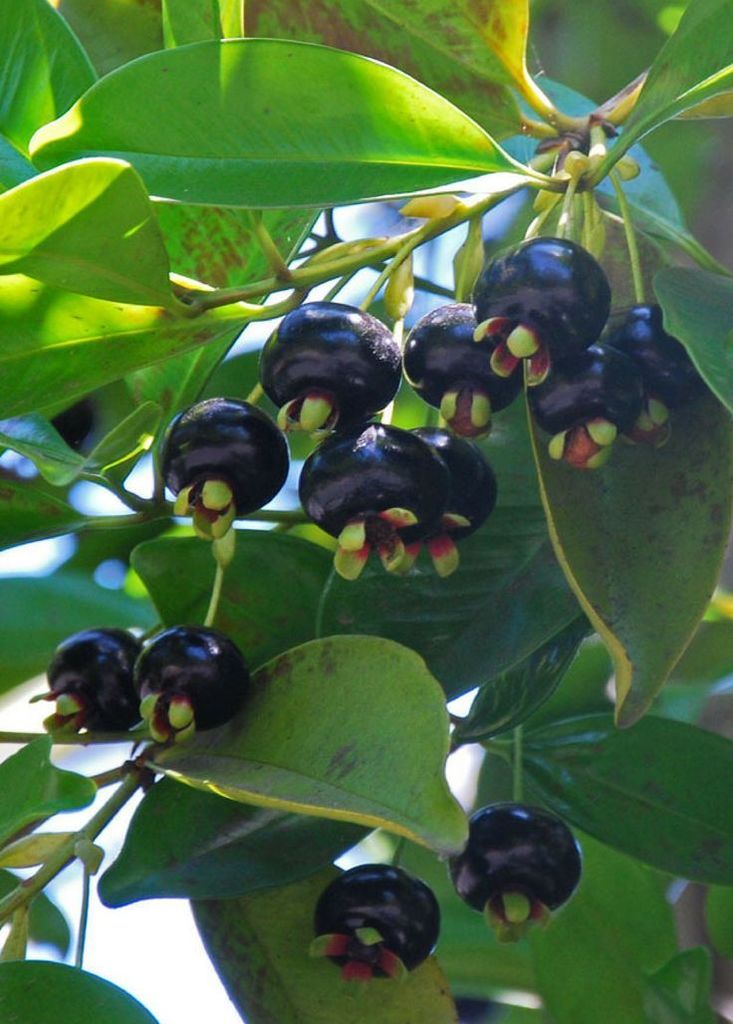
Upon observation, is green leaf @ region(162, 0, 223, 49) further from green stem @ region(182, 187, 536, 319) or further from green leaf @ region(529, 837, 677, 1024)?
green leaf @ region(529, 837, 677, 1024)

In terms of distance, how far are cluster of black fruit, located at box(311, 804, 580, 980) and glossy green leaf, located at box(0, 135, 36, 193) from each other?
0.47 metres

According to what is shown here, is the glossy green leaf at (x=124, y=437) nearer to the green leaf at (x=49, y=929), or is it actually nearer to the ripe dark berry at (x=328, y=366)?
the ripe dark berry at (x=328, y=366)

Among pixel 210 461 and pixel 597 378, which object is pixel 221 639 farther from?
pixel 597 378

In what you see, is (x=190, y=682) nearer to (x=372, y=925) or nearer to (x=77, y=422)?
(x=372, y=925)

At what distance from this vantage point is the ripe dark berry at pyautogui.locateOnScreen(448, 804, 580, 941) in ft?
3.29

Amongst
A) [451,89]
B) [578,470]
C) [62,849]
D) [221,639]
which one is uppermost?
[451,89]

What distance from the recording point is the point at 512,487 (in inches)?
41.1

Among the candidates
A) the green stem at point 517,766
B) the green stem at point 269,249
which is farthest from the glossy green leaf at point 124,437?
the green stem at point 517,766

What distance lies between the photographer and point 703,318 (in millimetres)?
823

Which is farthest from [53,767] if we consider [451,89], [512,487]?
[451,89]

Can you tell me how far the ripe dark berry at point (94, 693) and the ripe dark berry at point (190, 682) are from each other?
0.29ft

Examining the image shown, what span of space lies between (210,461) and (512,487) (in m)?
0.26

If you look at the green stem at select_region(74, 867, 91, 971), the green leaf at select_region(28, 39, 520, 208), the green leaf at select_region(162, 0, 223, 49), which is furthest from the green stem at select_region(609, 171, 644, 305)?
the green stem at select_region(74, 867, 91, 971)

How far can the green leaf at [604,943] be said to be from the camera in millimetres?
1256
